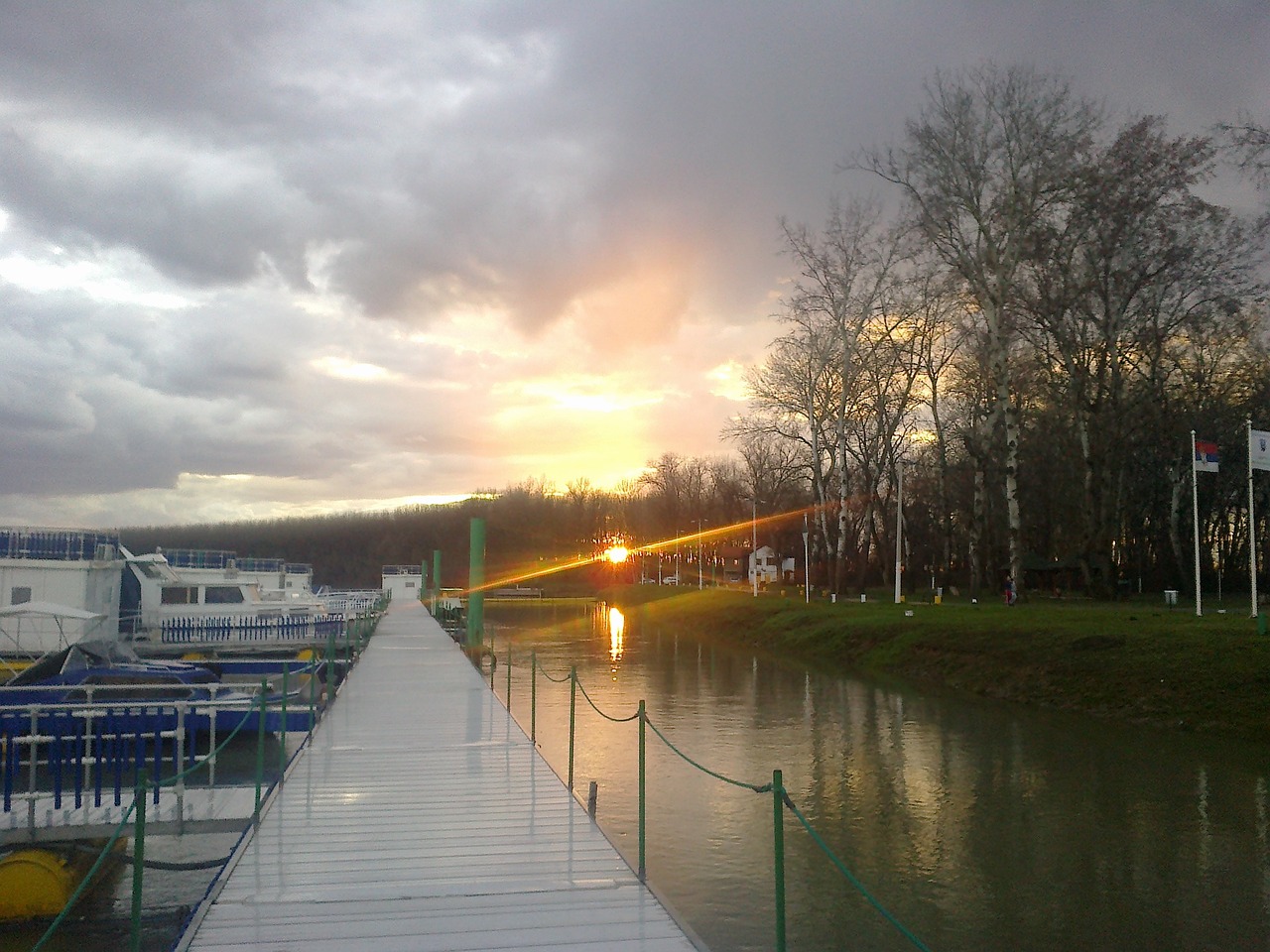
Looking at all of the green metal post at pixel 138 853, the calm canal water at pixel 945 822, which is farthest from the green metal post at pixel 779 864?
the green metal post at pixel 138 853

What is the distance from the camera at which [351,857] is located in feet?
24.6

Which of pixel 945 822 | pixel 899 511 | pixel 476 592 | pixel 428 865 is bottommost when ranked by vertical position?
pixel 945 822

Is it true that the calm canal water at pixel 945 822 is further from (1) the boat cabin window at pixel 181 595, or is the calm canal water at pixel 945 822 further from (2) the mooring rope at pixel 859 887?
(1) the boat cabin window at pixel 181 595

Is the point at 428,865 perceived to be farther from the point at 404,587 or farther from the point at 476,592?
the point at 404,587

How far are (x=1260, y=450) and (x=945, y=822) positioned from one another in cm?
1639

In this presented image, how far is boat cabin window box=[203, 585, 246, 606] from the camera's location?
34.5 meters

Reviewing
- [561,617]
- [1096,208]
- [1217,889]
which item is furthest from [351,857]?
[561,617]

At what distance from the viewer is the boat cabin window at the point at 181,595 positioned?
34.0 metres

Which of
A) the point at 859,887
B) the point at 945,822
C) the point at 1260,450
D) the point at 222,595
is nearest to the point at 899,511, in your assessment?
the point at 1260,450

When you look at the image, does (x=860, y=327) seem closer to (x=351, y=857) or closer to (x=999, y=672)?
(x=999, y=672)

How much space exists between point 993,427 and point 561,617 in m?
29.9

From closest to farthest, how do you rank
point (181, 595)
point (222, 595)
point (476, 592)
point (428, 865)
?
point (428, 865) → point (476, 592) → point (181, 595) → point (222, 595)

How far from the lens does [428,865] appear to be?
7309 millimetres

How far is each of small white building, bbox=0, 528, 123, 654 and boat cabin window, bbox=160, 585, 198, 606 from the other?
2.33 m
